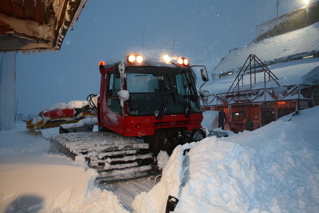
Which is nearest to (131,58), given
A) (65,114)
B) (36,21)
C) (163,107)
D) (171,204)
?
(163,107)

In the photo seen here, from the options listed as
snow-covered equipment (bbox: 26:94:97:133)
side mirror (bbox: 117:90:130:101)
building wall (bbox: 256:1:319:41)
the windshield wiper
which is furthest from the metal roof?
building wall (bbox: 256:1:319:41)

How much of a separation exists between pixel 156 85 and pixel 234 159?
9.33 feet

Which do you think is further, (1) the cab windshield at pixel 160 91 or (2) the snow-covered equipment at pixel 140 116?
(1) the cab windshield at pixel 160 91

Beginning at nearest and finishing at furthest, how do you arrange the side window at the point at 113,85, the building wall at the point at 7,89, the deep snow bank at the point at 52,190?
the deep snow bank at the point at 52,190 → the side window at the point at 113,85 → the building wall at the point at 7,89

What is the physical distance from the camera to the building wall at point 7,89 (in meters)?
13.4

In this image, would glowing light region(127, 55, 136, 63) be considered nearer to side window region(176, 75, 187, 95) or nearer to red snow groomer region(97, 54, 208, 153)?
red snow groomer region(97, 54, 208, 153)

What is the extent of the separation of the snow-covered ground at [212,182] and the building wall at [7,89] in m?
12.2

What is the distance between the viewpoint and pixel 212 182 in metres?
2.31


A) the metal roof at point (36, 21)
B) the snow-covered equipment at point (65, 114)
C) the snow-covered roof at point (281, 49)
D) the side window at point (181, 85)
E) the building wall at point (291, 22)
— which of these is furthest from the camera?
the building wall at point (291, 22)

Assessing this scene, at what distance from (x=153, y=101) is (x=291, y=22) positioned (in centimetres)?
3086

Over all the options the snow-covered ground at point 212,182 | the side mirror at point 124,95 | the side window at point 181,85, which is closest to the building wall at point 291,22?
the side window at point 181,85

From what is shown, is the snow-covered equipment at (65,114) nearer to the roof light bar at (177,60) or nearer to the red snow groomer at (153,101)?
the red snow groomer at (153,101)

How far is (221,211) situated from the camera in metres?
2.02

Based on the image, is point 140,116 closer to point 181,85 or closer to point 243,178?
point 181,85
